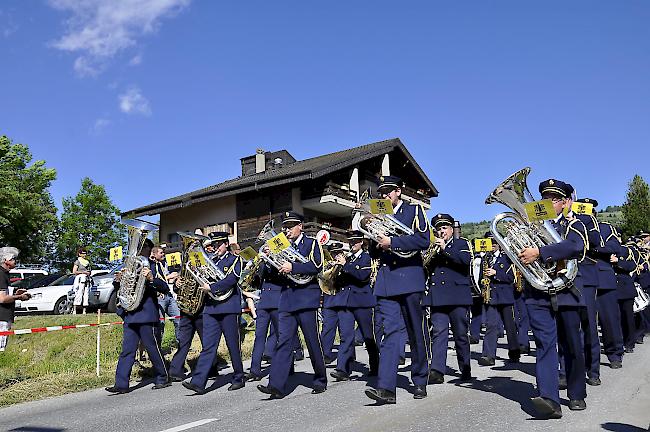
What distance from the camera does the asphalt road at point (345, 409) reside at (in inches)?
220

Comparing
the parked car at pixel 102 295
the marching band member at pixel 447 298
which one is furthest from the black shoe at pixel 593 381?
the parked car at pixel 102 295

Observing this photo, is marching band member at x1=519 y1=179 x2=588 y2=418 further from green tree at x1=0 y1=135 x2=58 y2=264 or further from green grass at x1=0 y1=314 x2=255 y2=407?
green tree at x1=0 y1=135 x2=58 y2=264

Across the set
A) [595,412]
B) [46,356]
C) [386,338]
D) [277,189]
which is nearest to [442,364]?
[386,338]

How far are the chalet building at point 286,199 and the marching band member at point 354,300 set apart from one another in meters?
17.1

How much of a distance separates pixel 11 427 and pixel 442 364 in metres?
5.05

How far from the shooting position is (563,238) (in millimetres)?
5996

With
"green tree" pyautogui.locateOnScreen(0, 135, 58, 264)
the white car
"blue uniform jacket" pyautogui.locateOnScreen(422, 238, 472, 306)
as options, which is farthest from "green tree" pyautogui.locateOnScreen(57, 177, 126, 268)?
"blue uniform jacket" pyautogui.locateOnScreen(422, 238, 472, 306)

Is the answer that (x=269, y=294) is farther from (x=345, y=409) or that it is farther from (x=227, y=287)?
(x=345, y=409)

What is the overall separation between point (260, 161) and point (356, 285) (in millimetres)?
28932

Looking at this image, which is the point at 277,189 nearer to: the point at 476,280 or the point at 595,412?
the point at 476,280

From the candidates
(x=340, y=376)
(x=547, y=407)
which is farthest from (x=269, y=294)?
(x=547, y=407)

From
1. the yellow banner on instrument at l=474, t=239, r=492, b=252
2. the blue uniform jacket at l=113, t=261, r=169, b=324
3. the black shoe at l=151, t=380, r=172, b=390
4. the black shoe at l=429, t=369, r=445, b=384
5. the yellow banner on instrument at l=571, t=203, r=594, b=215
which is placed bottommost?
the black shoe at l=151, t=380, r=172, b=390

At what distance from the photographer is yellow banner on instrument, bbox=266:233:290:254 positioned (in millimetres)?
7289

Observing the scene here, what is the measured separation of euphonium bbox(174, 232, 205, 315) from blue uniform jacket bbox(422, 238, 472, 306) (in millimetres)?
3272
